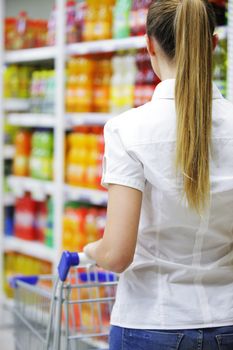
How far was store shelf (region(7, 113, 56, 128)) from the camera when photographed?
15.8ft

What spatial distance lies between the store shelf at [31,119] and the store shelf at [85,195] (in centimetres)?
47

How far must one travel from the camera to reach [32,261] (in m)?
5.32

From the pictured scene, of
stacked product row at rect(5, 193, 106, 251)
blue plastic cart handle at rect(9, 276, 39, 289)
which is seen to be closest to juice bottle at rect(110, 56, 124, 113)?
stacked product row at rect(5, 193, 106, 251)

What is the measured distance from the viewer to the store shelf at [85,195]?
170 inches

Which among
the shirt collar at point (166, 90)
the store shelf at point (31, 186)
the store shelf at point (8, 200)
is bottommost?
the store shelf at point (8, 200)

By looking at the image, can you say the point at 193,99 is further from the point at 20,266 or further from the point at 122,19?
the point at 20,266

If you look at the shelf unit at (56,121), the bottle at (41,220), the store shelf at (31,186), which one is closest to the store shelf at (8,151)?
the shelf unit at (56,121)

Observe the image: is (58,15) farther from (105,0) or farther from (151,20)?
(151,20)

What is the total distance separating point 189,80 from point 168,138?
0.14 meters

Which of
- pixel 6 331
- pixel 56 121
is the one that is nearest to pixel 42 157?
pixel 56 121

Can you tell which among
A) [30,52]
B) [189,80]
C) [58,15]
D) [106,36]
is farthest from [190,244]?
[30,52]

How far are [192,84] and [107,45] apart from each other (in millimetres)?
2618

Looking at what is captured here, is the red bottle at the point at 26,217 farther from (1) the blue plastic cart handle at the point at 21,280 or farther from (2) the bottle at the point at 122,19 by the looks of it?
(1) the blue plastic cart handle at the point at 21,280

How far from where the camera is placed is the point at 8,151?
5402 mm
